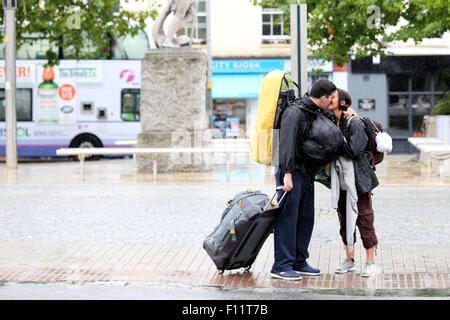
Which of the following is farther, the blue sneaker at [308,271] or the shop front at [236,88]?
the shop front at [236,88]

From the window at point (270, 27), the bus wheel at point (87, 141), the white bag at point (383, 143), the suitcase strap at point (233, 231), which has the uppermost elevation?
the window at point (270, 27)

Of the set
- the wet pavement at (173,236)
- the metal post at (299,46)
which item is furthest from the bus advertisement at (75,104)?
the metal post at (299,46)

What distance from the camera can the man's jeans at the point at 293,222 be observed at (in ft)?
23.2

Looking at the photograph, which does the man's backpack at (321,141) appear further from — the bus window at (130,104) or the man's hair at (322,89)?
the bus window at (130,104)

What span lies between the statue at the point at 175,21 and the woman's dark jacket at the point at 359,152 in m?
12.3

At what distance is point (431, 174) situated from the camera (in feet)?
60.6

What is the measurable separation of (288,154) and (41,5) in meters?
18.8

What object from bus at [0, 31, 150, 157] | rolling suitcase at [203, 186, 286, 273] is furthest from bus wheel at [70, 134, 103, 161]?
rolling suitcase at [203, 186, 286, 273]

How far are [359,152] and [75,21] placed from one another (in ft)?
56.3

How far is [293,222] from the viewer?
7.11 m
